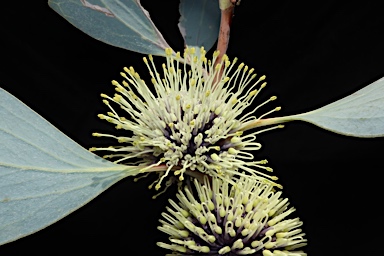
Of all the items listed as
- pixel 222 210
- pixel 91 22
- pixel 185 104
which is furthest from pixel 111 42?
pixel 222 210

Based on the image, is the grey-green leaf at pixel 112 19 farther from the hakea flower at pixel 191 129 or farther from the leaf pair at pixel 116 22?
the hakea flower at pixel 191 129

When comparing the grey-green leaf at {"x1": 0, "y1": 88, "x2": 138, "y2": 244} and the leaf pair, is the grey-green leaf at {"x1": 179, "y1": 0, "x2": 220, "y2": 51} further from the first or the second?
the grey-green leaf at {"x1": 0, "y1": 88, "x2": 138, "y2": 244}

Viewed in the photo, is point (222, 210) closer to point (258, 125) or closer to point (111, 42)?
point (258, 125)

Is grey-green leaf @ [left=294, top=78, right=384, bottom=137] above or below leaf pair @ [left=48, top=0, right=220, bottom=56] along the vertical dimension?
below

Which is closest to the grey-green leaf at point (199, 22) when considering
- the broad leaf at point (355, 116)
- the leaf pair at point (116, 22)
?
the leaf pair at point (116, 22)

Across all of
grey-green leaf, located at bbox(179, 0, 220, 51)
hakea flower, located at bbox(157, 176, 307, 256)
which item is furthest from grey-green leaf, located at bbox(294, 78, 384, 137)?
grey-green leaf, located at bbox(179, 0, 220, 51)

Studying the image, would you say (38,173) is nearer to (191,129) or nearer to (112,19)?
(191,129)
